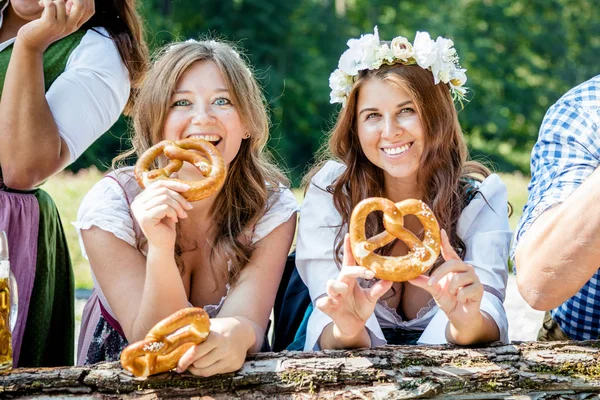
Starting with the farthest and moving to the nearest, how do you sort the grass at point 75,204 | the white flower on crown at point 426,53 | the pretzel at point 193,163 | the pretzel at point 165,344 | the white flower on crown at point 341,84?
the grass at point 75,204
the white flower on crown at point 341,84
the white flower on crown at point 426,53
the pretzel at point 193,163
the pretzel at point 165,344

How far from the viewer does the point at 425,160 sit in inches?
121

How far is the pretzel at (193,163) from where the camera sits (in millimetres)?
2479

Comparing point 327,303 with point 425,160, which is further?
point 425,160

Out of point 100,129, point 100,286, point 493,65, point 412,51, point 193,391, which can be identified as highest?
point 493,65

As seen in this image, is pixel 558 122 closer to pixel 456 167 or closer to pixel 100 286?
pixel 456 167

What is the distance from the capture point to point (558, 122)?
2592mm

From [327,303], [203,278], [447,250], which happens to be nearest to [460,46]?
[203,278]

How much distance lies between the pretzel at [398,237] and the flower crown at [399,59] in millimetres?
898

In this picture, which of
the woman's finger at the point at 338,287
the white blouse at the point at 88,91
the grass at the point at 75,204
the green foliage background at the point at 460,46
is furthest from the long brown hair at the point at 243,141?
the green foliage background at the point at 460,46

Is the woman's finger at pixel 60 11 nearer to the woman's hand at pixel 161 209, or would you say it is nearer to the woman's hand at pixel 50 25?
the woman's hand at pixel 50 25

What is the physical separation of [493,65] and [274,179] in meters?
23.5

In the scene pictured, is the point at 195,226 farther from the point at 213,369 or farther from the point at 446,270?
the point at 446,270

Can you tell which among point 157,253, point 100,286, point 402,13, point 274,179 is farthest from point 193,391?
point 402,13

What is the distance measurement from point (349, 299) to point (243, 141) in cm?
105
